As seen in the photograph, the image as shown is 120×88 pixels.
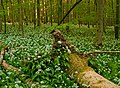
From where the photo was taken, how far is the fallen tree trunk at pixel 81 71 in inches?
274

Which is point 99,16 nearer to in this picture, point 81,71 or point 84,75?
point 81,71

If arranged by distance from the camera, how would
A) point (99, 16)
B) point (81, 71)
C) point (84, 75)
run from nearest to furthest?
1. point (84, 75)
2. point (81, 71)
3. point (99, 16)

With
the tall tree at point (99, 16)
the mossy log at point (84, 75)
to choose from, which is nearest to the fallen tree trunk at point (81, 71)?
the mossy log at point (84, 75)

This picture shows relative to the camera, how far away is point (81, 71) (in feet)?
25.9

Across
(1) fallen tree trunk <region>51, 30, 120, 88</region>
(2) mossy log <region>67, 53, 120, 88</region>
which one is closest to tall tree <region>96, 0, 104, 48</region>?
(1) fallen tree trunk <region>51, 30, 120, 88</region>

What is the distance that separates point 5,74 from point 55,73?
158 cm

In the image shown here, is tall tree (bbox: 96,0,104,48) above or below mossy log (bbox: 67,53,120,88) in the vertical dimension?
above

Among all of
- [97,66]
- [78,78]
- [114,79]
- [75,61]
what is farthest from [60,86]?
[97,66]

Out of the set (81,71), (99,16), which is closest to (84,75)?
(81,71)

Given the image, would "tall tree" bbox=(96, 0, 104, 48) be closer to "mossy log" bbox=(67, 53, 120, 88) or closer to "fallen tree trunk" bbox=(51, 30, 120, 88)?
"fallen tree trunk" bbox=(51, 30, 120, 88)

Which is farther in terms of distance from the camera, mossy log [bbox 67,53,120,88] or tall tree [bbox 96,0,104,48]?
tall tree [bbox 96,0,104,48]

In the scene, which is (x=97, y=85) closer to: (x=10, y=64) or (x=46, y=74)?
(x=46, y=74)

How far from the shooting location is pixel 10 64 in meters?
9.46

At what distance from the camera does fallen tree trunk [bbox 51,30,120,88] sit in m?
6.97
